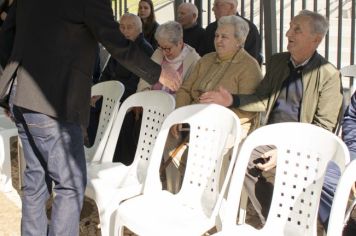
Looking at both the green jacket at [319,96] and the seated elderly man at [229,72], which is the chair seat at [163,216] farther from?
the green jacket at [319,96]

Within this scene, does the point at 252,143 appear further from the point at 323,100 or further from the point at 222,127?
the point at 323,100

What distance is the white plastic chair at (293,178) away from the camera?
216 centimetres

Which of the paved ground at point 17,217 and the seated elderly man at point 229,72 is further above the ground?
the seated elderly man at point 229,72

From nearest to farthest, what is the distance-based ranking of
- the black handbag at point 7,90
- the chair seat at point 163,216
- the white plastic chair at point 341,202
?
the white plastic chair at point 341,202
the chair seat at point 163,216
the black handbag at point 7,90

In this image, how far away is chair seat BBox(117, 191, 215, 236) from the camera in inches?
89.3

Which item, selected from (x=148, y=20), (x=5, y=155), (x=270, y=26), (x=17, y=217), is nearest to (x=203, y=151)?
(x=17, y=217)

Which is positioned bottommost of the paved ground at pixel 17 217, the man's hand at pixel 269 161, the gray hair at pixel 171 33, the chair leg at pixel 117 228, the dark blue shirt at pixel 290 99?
the paved ground at pixel 17 217

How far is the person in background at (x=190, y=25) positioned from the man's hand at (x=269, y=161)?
7.14 feet

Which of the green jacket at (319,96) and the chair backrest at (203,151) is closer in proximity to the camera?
the chair backrest at (203,151)

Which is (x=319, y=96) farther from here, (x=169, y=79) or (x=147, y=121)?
(x=147, y=121)

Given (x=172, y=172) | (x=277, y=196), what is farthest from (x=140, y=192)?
(x=277, y=196)

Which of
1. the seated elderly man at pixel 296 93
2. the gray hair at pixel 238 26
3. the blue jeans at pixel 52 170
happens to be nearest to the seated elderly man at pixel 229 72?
the gray hair at pixel 238 26

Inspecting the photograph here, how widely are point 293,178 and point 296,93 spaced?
0.75 metres

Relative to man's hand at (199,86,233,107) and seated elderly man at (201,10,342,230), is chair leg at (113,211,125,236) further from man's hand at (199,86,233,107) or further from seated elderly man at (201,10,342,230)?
man's hand at (199,86,233,107)
